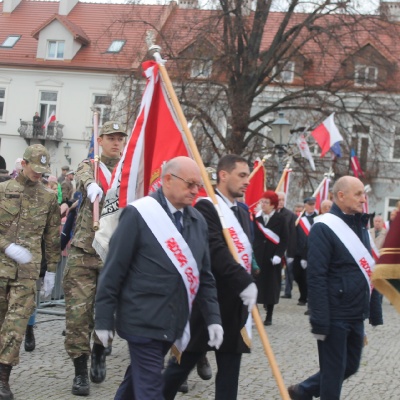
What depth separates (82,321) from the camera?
7.22 meters

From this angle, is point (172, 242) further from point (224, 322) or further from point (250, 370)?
point (250, 370)

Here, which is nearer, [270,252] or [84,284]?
[84,284]

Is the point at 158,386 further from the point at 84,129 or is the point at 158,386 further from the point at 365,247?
the point at 84,129

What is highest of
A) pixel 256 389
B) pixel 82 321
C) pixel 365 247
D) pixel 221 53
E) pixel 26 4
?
pixel 26 4

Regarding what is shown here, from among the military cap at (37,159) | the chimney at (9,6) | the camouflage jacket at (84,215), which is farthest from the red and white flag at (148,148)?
the chimney at (9,6)

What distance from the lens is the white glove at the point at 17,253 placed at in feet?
22.6

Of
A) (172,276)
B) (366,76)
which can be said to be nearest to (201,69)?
(366,76)

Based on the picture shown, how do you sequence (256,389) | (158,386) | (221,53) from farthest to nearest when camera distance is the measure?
(221,53) < (256,389) < (158,386)

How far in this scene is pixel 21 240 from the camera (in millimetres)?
7086

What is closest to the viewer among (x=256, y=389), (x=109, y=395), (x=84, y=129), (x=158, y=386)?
(x=158, y=386)

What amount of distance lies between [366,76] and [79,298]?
21.9 meters

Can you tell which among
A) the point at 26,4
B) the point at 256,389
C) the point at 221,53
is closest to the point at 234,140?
the point at 221,53

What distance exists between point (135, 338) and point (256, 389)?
3037 mm

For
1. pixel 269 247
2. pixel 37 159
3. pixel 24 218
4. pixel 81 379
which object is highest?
pixel 37 159
